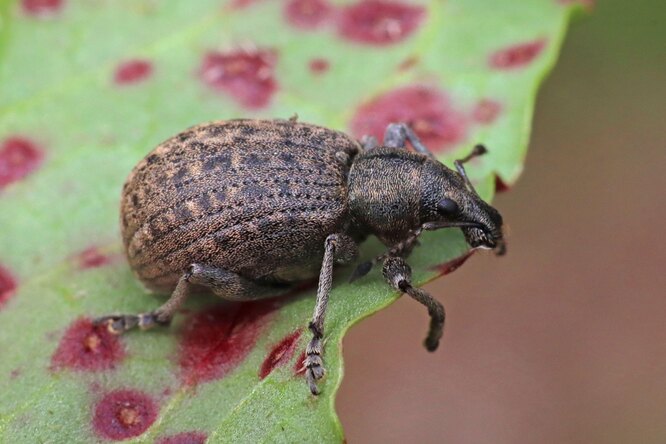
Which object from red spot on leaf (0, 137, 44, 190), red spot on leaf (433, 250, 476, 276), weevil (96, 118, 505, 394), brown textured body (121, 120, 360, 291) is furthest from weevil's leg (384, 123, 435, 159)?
red spot on leaf (0, 137, 44, 190)

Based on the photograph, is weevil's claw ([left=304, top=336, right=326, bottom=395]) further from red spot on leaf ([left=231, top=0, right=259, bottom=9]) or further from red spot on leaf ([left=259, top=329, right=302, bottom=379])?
red spot on leaf ([left=231, top=0, right=259, bottom=9])

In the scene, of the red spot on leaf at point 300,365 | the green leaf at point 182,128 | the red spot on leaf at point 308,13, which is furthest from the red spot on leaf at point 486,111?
the red spot on leaf at point 300,365

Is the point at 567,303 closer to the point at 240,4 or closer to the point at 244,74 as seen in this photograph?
the point at 244,74

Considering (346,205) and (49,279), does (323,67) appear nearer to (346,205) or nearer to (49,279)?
(346,205)

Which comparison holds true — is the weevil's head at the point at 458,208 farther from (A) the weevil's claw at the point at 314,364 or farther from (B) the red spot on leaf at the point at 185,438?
(B) the red spot on leaf at the point at 185,438

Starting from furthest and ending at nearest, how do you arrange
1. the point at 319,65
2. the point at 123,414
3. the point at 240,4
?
the point at 240,4 → the point at 319,65 → the point at 123,414

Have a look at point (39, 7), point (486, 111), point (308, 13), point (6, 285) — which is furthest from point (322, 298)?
point (39, 7)

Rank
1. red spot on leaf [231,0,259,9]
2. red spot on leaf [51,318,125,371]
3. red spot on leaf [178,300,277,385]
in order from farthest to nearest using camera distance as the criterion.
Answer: red spot on leaf [231,0,259,9] < red spot on leaf [51,318,125,371] < red spot on leaf [178,300,277,385]
